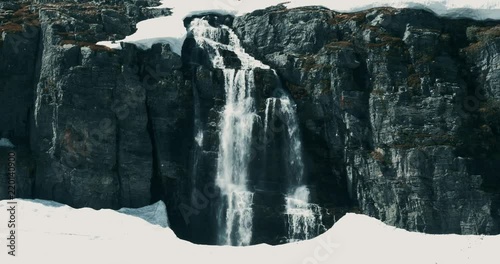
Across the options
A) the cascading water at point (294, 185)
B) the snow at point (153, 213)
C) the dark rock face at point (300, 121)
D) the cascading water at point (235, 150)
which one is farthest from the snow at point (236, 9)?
the snow at point (153, 213)

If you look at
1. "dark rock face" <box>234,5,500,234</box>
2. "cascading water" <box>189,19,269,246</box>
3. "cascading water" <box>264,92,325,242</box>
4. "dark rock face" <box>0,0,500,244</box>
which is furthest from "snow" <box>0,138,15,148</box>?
"dark rock face" <box>234,5,500,234</box>

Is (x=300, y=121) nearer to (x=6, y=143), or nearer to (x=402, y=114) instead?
(x=402, y=114)

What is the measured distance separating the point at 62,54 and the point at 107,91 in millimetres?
5078

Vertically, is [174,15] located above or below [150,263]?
above

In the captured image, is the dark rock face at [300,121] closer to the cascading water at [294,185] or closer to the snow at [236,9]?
the cascading water at [294,185]

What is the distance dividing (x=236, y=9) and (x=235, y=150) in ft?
59.4

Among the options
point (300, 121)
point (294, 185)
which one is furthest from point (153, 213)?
point (300, 121)

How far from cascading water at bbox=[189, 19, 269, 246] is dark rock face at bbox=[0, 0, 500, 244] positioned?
79 centimetres

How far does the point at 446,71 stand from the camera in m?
61.0

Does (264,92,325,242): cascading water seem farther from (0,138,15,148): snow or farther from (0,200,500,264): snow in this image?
(0,138,15,148): snow

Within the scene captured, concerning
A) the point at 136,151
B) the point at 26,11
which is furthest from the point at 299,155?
the point at 26,11

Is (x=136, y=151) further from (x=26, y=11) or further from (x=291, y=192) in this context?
(x=26, y=11)

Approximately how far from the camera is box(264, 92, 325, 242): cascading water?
194ft

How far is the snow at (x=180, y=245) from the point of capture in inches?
2046
